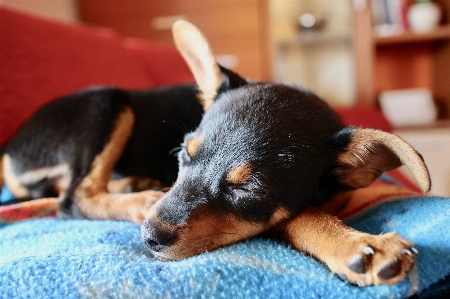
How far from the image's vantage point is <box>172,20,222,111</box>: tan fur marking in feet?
4.51

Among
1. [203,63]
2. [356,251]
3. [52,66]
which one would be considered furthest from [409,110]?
[356,251]

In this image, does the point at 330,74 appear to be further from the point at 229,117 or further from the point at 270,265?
the point at 270,265

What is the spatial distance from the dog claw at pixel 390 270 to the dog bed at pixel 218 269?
2cm

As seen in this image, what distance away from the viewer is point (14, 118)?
1.79 m

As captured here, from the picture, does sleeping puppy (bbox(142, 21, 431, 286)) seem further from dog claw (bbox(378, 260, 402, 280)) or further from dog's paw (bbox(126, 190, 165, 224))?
dog's paw (bbox(126, 190, 165, 224))

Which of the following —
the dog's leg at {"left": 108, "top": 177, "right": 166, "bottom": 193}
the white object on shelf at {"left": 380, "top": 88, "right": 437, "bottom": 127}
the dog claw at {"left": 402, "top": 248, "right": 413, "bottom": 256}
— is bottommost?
A: the white object on shelf at {"left": 380, "top": 88, "right": 437, "bottom": 127}

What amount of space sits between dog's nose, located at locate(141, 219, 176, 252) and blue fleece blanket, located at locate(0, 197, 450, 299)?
4 centimetres

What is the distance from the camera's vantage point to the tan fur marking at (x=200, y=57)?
1376 mm

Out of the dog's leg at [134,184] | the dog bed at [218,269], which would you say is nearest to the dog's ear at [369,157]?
the dog bed at [218,269]

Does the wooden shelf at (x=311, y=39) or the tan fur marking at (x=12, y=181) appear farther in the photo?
the wooden shelf at (x=311, y=39)

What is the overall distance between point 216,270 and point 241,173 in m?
0.30

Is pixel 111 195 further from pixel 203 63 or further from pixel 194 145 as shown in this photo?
pixel 203 63

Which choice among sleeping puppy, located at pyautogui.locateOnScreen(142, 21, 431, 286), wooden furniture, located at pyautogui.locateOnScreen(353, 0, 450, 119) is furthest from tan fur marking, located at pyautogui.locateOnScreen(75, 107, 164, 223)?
wooden furniture, located at pyautogui.locateOnScreen(353, 0, 450, 119)

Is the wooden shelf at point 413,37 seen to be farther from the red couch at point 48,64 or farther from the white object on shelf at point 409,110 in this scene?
the red couch at point 48,64
